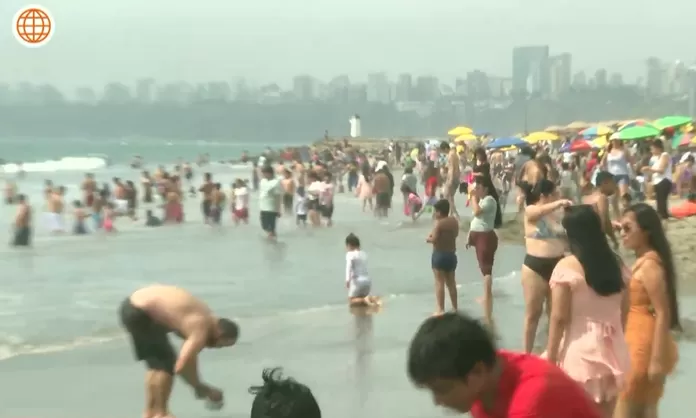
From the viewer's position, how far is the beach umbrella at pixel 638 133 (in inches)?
1140

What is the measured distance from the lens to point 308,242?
23.2 m

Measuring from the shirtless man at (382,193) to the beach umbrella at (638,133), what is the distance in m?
6.48

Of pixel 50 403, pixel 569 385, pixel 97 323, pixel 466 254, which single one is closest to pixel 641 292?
pixel 569 385

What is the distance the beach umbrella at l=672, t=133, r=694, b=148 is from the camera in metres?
30.9

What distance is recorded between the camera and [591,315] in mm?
4883

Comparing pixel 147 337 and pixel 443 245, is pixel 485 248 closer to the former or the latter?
pixel 443 245

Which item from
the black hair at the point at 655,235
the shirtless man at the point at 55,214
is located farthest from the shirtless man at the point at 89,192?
the black hair at the point at 655,235

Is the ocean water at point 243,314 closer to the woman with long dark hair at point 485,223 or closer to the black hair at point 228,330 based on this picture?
the woman with long dark hair at point 485,223

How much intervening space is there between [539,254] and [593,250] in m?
3.13

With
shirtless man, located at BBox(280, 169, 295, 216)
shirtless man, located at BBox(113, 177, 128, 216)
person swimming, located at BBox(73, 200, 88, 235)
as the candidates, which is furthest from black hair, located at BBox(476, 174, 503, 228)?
shirtless man, located at BBox(113, 177, 128, 216)

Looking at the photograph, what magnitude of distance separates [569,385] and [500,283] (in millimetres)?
11941

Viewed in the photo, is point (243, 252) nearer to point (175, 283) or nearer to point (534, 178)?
point (175, 283)

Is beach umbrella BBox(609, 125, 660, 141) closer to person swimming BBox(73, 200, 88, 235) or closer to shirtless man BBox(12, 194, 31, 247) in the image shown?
person swimming BBox(73, 200, 88, 235)

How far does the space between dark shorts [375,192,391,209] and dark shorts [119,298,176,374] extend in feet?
74.1
